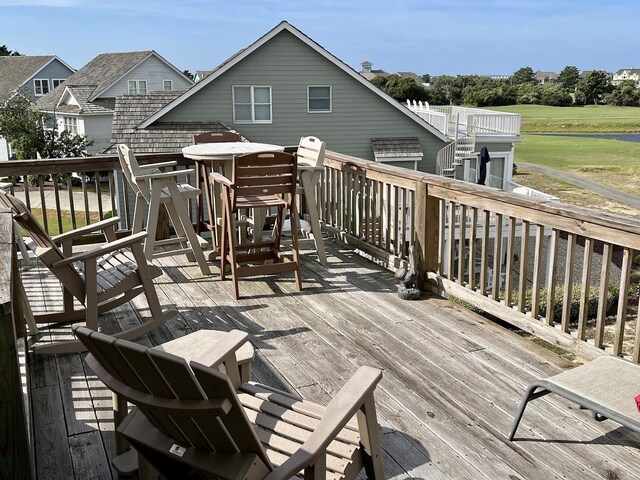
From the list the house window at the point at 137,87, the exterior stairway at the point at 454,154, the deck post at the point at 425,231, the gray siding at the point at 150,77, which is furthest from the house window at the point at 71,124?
the deck post at the point at 425,231

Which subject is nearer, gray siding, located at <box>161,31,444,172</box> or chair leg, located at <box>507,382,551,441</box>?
chair leg, located at <box>507,382,551,441</box>

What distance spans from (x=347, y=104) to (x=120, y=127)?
6.69m

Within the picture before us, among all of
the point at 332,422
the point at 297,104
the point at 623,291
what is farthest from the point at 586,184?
the point at 332,422

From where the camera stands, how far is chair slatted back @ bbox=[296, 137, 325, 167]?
554 centimetres

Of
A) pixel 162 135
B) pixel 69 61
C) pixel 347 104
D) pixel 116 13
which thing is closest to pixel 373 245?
pixel 162 135

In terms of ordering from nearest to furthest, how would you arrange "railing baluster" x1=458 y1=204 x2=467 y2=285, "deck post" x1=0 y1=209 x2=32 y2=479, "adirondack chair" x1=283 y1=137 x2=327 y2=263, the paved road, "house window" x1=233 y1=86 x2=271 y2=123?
"deck post" x1=0 y1=209 x2=32 y2=479 → "railing baluster" x1=458 y1=204 x2=467 y2=285 → "adirondack chair" x1=283 y1=137 x2=327 y2=263 → "house window" x1=233 y1=86 x2=271 y2=123 → the paved road

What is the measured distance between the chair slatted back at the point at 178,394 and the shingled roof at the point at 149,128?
591 inches

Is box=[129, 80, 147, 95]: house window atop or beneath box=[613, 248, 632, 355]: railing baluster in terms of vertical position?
atop

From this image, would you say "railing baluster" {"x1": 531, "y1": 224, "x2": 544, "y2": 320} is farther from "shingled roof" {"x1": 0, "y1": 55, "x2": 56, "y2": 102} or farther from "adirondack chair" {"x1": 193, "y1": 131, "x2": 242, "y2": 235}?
"shingled roof" {"x1": 0, "y1": 55, "x2": 56, "y2": 102}

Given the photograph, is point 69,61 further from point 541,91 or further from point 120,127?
point 541,91

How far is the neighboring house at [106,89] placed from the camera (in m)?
29.3

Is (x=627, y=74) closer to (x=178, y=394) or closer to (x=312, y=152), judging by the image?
(x=312, y=152)

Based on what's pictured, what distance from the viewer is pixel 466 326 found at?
14.0 ft

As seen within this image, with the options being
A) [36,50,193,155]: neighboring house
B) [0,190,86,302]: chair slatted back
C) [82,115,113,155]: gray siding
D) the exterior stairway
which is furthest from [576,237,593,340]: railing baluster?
[82,115,113,155]: gray siding
